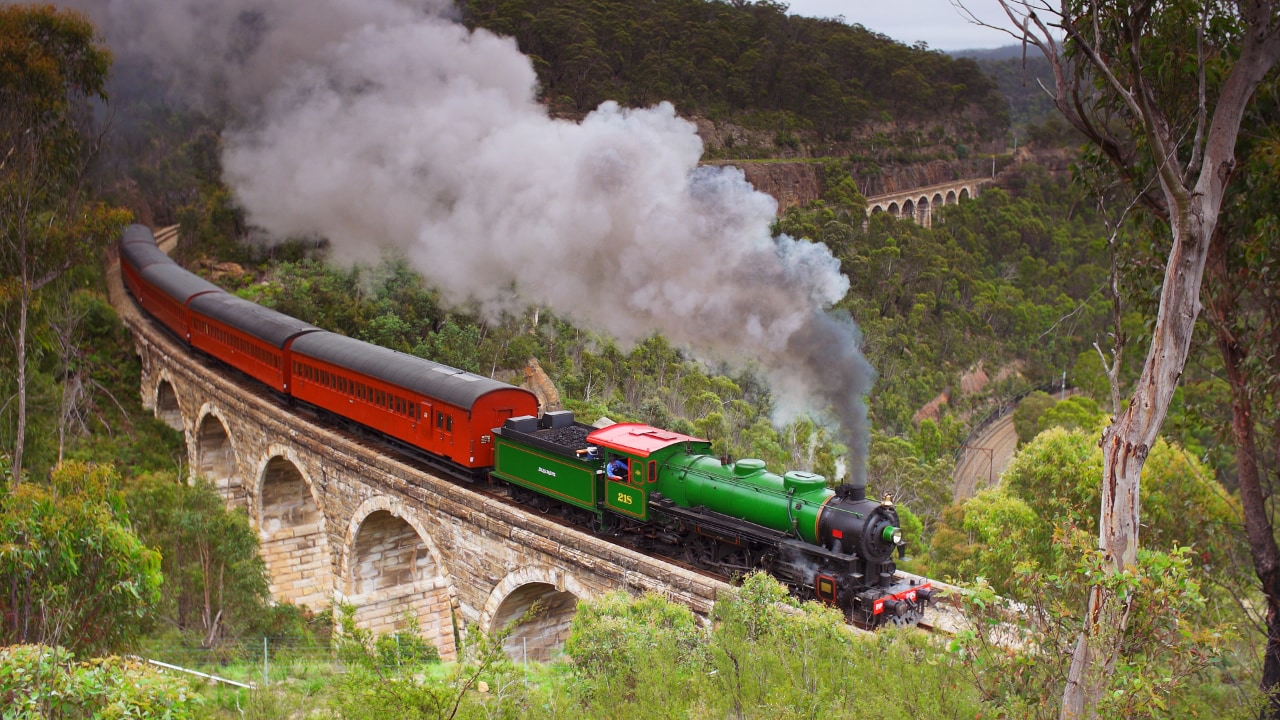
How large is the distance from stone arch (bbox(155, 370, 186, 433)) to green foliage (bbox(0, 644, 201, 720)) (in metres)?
22.3

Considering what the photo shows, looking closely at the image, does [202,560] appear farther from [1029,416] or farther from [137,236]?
[1029,416]

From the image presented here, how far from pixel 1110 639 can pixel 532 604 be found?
29.8 feet

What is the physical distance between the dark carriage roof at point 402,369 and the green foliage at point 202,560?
11.9 ft

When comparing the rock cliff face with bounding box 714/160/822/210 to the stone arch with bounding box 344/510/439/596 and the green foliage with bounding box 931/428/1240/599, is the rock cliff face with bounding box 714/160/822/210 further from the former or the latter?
the stone arch with bounding box 344/510/439/596

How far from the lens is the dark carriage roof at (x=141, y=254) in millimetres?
30391

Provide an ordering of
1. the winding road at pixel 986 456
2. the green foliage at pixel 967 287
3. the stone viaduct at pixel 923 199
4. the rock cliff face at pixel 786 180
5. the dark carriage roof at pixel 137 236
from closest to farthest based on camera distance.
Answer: the winding road at pixel 986 456 < the green foliage at pixel 967 287 < the dark carriage roof at pixel 137 236 < the rock cliff face at pixel 786 180 < the stone viaduct at pixel 923 199

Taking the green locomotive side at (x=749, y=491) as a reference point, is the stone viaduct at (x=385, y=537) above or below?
below

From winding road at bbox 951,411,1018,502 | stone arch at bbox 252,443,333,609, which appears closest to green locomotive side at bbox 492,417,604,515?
stone arch at bbox 252,443,333,609

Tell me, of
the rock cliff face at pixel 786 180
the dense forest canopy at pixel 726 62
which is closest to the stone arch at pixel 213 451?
the dense forest canopy at pixel 726 62

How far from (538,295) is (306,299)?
24.1 ft

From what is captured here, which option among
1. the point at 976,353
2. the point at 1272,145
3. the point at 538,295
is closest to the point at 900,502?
the point at 538,295

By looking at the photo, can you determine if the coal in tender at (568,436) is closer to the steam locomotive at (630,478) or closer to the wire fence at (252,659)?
the steam locomotive at (630,478)

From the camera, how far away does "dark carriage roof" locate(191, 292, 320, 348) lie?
20.2 metres

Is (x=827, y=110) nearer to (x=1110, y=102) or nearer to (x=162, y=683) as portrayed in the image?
(x=1110, y=102)
